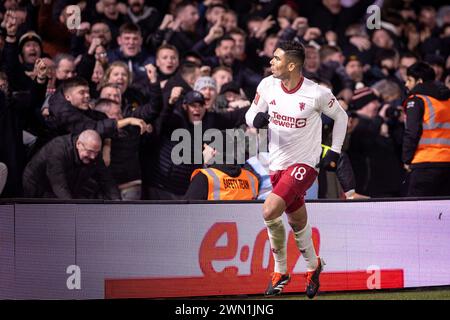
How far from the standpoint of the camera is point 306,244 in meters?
8.81

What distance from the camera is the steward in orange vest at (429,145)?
1098 centimetres

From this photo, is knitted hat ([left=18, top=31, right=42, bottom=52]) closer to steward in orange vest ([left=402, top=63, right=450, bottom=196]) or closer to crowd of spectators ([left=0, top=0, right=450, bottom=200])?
crowd of spectators ([left=0, top=0, right=450, bottom=200])

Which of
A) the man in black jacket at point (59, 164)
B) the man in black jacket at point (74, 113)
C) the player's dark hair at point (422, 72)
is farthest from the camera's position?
the player's dark hair at point (422, 72)

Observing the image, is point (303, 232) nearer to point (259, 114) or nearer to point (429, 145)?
point (259, 114)

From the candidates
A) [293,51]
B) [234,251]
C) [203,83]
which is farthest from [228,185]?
[203,83]

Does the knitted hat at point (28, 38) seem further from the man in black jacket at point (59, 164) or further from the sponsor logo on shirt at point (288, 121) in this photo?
the sponsor logo on shirt at point (288, 121)

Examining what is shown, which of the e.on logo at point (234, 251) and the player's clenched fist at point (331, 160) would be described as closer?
the player's clenched fist at point (331, 160)

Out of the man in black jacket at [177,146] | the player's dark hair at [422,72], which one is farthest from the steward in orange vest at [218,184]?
the player's dark hair at [422,72]

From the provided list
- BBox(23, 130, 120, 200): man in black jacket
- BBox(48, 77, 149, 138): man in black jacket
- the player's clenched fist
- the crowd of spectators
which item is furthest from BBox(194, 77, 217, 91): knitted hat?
the player's clenched fist

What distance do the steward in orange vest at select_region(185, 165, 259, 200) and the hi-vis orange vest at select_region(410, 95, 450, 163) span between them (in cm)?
252

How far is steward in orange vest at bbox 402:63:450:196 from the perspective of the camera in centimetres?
1098

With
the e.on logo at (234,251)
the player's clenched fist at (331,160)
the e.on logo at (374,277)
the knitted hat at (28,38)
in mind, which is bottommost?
the e.on logo at (374,277)

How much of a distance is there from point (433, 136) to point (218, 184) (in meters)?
Answer: 2.97

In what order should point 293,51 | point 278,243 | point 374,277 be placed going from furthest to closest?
1. point 374,277
2. point 278,243
3. point 293,51
